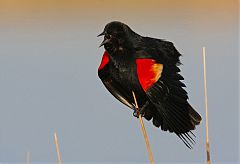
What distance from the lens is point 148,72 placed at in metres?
3.19

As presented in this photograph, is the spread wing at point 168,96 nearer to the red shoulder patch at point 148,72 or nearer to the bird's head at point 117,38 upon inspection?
the red shoulder patch at point 148,72

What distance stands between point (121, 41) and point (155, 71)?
0.31 m

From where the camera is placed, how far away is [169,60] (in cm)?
341

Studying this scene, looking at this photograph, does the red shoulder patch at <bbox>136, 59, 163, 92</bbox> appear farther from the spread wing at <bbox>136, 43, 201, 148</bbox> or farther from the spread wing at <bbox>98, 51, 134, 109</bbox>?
the spread wing at <bbox>98, 51, 134, 109</bbox>

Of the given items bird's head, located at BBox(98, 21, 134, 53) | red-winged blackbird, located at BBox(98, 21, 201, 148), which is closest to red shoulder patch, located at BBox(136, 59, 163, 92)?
red-winged blackbird, located at BBox(98, 21, 201, 148)

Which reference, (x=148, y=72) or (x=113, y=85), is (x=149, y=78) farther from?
(x=113, y=85)

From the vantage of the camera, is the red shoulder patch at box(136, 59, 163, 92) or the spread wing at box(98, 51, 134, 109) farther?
the spread wing at box(98, 51, 134, 109)

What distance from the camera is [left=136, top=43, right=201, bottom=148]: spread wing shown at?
10.5 ft

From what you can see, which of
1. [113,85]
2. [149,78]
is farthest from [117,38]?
[149,78]

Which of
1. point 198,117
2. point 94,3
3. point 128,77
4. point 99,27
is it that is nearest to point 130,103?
point 128,77

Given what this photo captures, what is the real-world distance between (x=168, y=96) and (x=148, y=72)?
5.8 inches

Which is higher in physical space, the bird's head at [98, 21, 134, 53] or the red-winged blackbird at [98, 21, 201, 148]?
the bird's head at [98, 21, 134, 53]

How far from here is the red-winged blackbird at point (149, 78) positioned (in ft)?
10.5

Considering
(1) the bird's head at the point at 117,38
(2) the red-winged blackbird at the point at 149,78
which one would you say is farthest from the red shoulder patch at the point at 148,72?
(1) the bird's head at the point at 117,38
